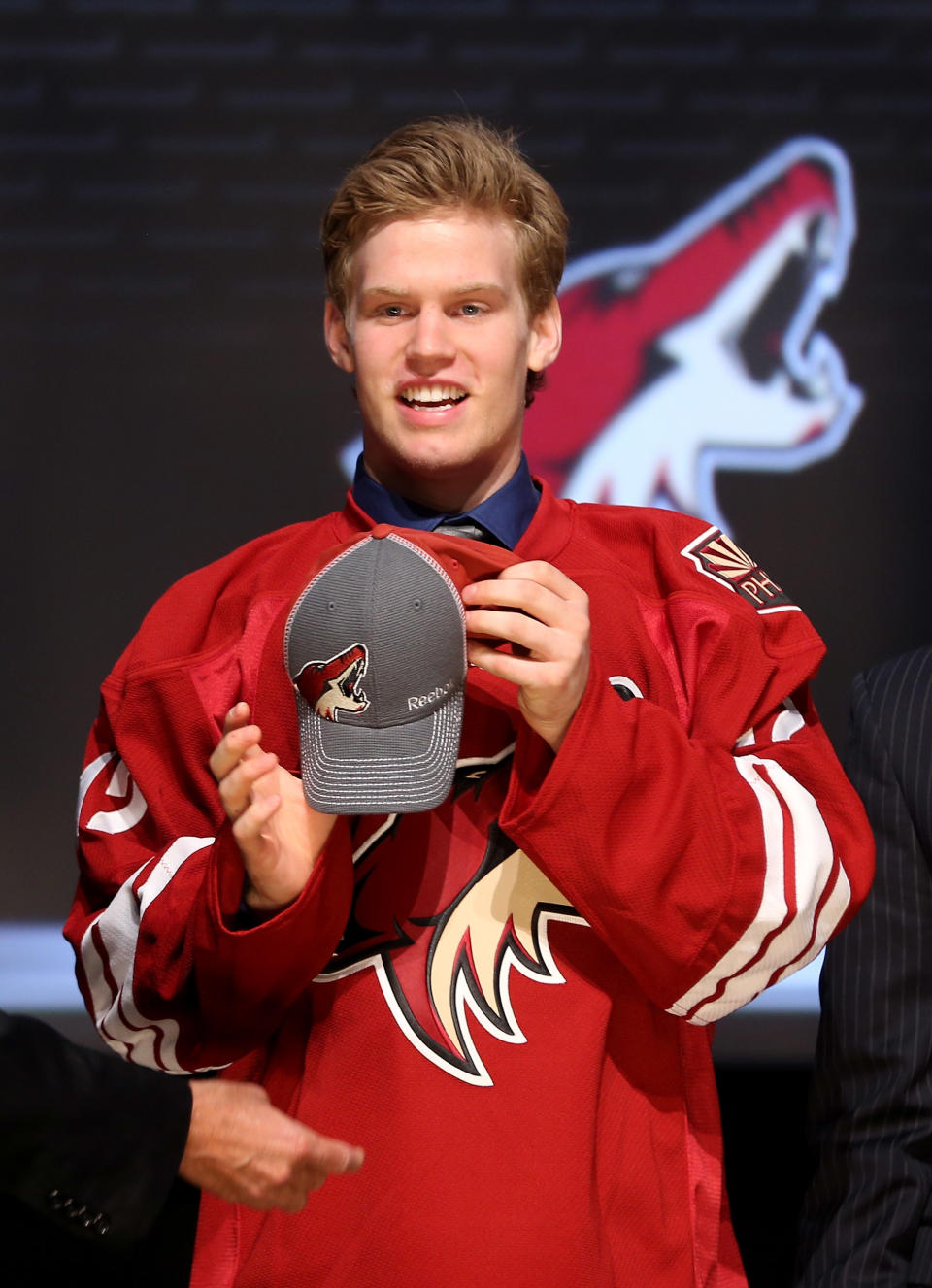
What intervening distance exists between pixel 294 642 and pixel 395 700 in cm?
10

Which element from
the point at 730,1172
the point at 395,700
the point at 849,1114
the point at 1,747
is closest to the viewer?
the point at 395,700

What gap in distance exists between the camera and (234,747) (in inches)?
45.3

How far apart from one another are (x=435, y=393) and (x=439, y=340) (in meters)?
0.05

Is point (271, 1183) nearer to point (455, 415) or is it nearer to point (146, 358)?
point (455, 415)

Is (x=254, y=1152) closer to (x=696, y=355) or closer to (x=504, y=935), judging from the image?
(x=504, y=935)

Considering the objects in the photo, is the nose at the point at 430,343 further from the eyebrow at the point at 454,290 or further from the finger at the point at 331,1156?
the finger at the point at 331,1156

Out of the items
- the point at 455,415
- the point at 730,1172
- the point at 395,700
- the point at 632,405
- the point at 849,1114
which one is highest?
the point at 455,415

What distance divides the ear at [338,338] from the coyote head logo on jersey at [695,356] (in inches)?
46.0

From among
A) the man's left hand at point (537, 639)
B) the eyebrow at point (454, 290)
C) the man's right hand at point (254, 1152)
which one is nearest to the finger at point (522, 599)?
the man's left hand at point (537, 639)

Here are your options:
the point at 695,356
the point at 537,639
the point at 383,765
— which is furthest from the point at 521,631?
the point at 695,356

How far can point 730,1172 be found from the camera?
7.77ft

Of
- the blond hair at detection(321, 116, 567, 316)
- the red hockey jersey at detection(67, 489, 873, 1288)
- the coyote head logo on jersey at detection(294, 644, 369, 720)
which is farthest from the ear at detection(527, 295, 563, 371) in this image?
the coyote head logo on jersey at detection(294, 644, 369, 720)

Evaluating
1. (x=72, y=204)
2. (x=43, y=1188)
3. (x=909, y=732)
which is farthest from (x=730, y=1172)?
(x=72, y=204)

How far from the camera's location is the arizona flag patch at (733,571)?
1393 mm
